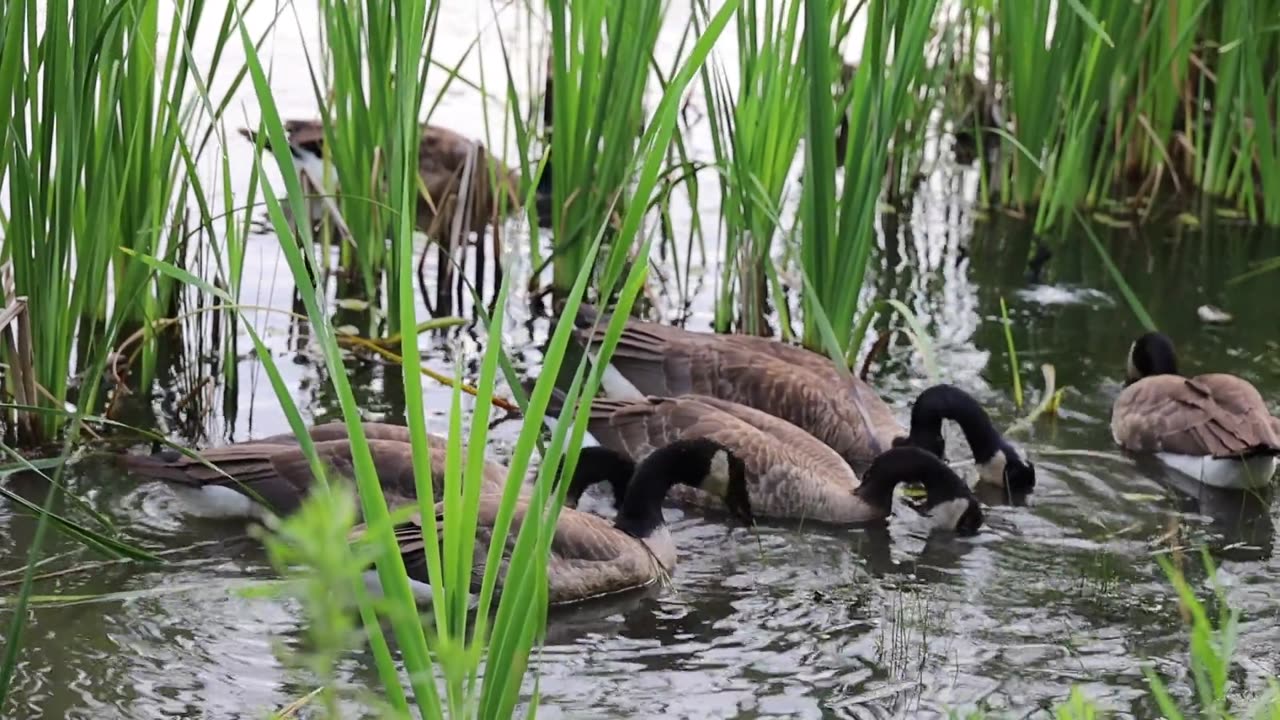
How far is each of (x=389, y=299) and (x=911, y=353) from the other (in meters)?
2.74

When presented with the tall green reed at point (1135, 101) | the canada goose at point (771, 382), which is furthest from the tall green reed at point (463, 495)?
the tall green reed at point (1135, 101)

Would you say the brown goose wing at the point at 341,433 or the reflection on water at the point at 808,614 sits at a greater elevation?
the brown goose wing at the point at 341,433

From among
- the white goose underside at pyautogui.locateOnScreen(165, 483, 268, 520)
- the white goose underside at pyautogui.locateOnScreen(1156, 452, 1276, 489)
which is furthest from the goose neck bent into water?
Answer: the white goose underside at pyautogui.locateOnScreen(165, 483, 268, 520)

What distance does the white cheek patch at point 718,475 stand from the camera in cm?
684

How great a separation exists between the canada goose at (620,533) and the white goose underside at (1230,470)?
6.84ft

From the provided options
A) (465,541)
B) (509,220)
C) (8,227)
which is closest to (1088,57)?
(509,220)

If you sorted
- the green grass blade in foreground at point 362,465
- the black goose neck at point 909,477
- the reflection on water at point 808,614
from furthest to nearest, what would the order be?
the black goose neck at point 909,477 → the reflection on water at point 808,614 → the green grass blade in foreground at point 362,465

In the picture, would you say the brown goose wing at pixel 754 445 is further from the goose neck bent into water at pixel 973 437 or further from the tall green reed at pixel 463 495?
the tall green reed at pixel 463 495

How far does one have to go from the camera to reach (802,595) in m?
6.17

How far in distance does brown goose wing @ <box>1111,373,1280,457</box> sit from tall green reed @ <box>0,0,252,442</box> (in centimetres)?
420

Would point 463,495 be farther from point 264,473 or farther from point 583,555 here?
point 264,473

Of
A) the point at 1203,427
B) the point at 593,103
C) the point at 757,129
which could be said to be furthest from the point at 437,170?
the point at 1203,427

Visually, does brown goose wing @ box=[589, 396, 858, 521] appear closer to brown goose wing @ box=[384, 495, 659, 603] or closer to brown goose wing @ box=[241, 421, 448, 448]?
brown goose wing @ box=[384, 495, 659, 603]

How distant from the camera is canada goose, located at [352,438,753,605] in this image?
19.4ft
